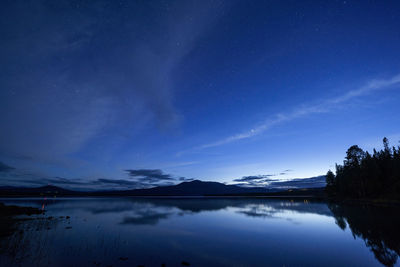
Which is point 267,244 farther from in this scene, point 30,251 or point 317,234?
point 30,251

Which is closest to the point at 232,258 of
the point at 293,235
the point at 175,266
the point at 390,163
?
the point at 175,266

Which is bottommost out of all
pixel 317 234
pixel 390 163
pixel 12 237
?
pixel 317 234

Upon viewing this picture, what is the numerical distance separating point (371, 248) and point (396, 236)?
595cm

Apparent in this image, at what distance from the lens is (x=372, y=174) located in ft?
257

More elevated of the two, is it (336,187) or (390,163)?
(390,163)

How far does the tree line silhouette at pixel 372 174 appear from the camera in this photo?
7369cm

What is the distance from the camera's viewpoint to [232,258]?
58.7 ft

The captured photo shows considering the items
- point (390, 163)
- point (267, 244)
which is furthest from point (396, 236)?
point (390, 163)

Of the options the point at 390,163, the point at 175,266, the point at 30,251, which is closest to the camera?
the point at 175,266

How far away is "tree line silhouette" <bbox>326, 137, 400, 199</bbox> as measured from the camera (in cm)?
7369

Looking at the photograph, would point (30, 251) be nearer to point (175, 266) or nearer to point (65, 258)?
point (65, 258)

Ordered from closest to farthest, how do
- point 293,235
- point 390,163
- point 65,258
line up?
point 65,258 < point 293,235 < point 390,163

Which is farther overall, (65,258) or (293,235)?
(293,235)

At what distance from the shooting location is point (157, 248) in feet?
70.5
